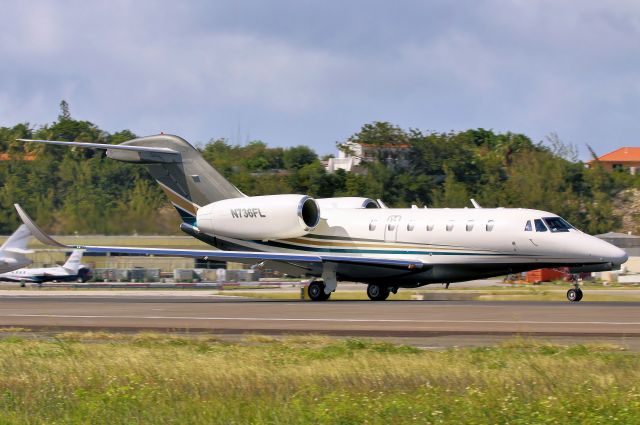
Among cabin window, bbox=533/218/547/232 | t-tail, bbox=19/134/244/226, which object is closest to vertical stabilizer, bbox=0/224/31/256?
t-tail, bbox=19/134/244/226

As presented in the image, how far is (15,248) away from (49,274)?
645 inches

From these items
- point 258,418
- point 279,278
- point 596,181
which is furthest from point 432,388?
point 596,181

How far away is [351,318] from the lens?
24.5m

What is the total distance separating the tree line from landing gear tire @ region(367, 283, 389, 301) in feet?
43.4

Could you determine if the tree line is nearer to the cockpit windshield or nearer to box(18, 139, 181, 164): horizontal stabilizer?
box(18, 139, 181, 164): horizontal stabilizer

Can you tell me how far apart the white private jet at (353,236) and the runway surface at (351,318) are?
3.58m

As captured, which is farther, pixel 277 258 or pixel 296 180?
pixel 296 180

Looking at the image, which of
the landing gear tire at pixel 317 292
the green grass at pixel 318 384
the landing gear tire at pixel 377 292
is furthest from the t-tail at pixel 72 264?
the green grass at pixel 318 384

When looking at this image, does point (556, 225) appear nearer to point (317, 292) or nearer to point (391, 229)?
point (391, 229)

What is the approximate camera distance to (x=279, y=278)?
243 ft

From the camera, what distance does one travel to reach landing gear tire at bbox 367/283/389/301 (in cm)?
3609

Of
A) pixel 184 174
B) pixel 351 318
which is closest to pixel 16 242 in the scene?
pixel 184 174

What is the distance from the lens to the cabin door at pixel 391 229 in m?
34.9

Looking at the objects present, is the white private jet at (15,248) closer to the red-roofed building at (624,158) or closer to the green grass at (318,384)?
the green grass at (318,384)
